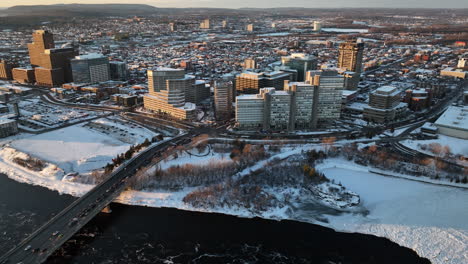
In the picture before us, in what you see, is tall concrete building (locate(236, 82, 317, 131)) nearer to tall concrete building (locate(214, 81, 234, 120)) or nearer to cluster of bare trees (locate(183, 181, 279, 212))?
tall concrete building (locate(214, 81, 234, 120))

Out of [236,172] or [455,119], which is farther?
[455,119]

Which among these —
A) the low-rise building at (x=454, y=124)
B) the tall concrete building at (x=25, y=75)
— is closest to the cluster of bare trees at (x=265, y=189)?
the low-rise building at (x=454, y=124)

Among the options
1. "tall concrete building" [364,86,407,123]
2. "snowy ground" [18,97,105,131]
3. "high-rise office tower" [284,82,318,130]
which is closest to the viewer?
Result: "high-rise office tower" [284,82,318,130]

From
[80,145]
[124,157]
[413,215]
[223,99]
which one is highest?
[223,99]

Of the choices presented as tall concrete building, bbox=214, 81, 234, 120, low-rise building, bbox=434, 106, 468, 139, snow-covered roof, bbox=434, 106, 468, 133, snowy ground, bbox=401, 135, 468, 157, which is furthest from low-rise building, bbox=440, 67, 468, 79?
tall concrete building, bbox=214, 81, 234, 120

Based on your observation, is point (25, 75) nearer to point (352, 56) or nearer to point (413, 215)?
point (352, 56)

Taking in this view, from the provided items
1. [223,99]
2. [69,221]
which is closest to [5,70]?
[223,99]
